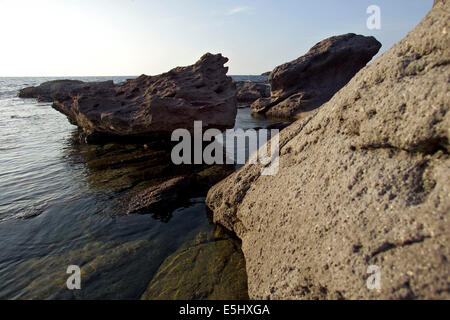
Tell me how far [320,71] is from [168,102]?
45.1ft

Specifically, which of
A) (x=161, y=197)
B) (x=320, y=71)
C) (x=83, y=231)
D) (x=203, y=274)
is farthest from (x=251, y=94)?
(x=203, y=274)

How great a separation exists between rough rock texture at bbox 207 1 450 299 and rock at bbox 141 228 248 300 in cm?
36

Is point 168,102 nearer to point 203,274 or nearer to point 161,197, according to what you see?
point 161,197

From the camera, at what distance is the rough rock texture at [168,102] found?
8.30m

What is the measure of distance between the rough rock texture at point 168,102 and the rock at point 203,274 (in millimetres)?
5363

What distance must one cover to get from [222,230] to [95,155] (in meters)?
→ 7.21

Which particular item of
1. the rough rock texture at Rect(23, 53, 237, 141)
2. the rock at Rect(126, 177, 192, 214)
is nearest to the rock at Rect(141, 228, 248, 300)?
the rock at Rect(126, 177, 192, 214)

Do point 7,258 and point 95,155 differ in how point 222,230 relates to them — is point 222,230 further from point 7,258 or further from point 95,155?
point 95,155

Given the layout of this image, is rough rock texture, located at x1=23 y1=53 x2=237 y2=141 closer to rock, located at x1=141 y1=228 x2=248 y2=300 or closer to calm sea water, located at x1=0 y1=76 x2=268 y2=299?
calm sea water, located at x1=0 y1=76 x2=268 y2=299

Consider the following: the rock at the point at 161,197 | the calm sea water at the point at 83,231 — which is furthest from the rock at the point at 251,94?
the rock at the point at 161,197

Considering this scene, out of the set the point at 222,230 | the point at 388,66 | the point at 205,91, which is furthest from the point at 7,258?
the point at 205,91

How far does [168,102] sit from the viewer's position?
8.26 metres

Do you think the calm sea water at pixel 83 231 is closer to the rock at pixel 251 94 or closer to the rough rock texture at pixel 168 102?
the rough rock texture at pixel 168 102
